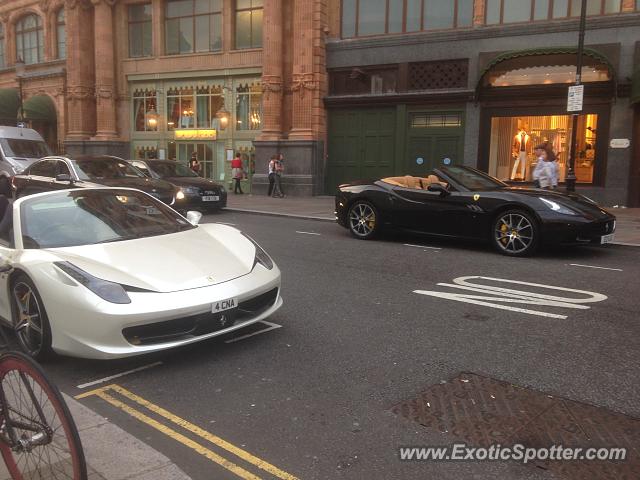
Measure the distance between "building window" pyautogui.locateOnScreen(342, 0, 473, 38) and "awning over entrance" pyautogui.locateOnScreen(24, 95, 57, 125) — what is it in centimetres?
1799

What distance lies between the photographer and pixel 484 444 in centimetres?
325

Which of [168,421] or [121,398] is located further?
[121,398]

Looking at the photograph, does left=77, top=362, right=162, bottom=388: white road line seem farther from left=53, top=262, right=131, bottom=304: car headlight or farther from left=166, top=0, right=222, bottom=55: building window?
left=166, top=0, right=222, bottom=55: building window

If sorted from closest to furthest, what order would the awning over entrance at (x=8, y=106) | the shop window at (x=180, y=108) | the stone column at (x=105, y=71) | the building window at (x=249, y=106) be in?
1. the building window at (x=249, y=106)
2. the shop window at (x=180, y=108)
3. the stone column at (x=105, y=71)
4. the awning over entrance at (x=8, y=106)

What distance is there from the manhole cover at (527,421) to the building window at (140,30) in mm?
27527

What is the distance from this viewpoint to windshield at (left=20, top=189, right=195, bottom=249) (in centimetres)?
493

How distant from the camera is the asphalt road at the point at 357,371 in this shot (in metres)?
3.21

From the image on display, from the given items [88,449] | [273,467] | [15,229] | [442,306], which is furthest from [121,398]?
[442,306]

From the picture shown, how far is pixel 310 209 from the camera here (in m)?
17.4

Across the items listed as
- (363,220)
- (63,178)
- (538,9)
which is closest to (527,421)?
(363,220)

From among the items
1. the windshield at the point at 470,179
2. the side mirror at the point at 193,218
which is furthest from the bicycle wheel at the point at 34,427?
the windshield at the point at 470,179

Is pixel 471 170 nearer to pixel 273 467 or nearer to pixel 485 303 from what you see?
pixel 485 303

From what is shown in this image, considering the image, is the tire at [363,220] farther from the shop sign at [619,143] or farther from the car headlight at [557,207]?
the shop sign at [619,143]

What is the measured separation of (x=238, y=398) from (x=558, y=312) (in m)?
3.65
